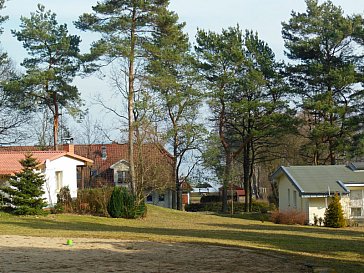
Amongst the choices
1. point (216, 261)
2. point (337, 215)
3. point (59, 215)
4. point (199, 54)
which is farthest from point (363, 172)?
point (216, 261)

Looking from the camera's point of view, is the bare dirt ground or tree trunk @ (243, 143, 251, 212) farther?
tree trunk @ (243, 143, 251, 212)

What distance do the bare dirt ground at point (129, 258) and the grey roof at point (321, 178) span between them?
22.9 meters

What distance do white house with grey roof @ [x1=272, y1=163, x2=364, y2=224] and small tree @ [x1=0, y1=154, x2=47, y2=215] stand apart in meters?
16.5

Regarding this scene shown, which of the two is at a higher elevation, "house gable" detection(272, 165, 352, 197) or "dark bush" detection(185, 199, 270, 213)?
"house gable" detection(272, 165, 352, 197)

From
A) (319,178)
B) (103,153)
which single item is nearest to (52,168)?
(319,178)

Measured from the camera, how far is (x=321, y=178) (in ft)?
128

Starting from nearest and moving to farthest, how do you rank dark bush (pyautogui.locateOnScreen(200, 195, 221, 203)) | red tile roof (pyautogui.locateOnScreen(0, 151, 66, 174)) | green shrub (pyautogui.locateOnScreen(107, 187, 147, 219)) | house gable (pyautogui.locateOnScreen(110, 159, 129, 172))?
green shrub (pyautogui.locateOnScreen(107, 187, 147, 219)) < red tile roof (pyautogui.locateOnScreen(0, 151, 66, 174)) < house gable (pyautogui.locateOnScreen(110, 159, 129, 172)) < dark bush (pyautogui.locateOnScreen(200, 195, 221, 203))

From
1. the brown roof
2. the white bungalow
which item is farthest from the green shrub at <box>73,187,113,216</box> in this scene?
the brown roof

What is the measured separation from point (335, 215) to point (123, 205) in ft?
39.6

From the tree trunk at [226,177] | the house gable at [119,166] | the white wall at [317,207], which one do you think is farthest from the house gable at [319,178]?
the house gable at [119,166]

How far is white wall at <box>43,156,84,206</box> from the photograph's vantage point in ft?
109

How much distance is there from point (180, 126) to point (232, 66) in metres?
6.48

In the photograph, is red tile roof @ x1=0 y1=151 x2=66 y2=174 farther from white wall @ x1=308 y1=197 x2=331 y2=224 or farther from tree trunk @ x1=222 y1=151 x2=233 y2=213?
tree trunk @ x1=222 y1=151 x2=233 y2=213

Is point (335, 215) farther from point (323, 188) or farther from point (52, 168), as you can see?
point (52, 168)
